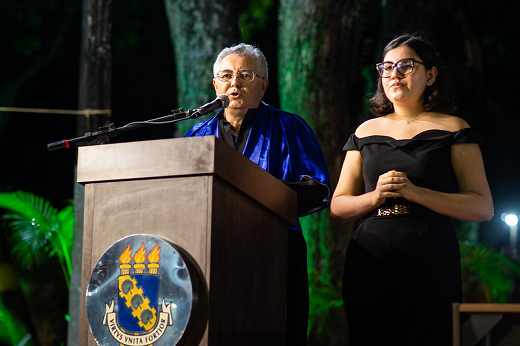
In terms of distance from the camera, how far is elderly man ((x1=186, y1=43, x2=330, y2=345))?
2.53 m

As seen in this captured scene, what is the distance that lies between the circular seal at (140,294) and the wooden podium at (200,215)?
4 centimetres

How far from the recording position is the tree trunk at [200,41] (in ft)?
17.6

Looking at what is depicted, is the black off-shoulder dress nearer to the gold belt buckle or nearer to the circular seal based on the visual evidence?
the gold belt buckle

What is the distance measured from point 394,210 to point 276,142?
587mm

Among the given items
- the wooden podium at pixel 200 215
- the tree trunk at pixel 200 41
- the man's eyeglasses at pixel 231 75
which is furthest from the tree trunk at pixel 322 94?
the wooden podium at pixel 200 215

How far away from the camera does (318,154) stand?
2.66 meters

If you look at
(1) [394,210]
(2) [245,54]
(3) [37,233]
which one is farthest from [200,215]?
(3) [37,233]

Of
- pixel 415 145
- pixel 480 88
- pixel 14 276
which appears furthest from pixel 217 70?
pixel 480 88

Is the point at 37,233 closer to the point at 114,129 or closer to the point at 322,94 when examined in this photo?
the point at 322,94

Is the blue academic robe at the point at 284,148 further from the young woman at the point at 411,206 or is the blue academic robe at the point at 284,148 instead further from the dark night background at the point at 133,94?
the dark night background at the point at 133,94

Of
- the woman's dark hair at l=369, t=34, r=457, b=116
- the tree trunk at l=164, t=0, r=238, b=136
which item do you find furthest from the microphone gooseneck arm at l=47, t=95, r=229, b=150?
the tree trunk at l=164, t=0, r=238, b=136

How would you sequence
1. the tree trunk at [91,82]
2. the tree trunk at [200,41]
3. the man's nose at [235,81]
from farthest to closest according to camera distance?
the tree trunk at [200,41], the tree trunk at [91,82], the man's nose at [235,81]

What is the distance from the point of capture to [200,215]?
5.80 ft

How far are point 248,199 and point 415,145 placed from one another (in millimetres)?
770
